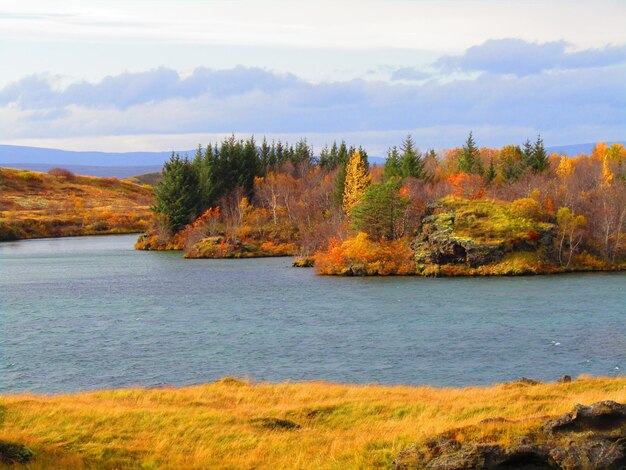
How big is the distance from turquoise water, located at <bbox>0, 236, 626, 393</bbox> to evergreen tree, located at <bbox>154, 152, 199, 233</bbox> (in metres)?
47.0

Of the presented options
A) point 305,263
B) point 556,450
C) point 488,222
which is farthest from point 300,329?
point 488,222

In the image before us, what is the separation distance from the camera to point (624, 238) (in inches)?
3962

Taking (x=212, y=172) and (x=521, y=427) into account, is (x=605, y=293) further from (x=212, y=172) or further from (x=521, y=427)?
(x=212, y=172)

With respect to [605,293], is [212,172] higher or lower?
higher

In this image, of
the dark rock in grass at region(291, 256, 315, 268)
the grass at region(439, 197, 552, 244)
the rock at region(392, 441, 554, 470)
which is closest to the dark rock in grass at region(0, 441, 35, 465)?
the rock at region(392, 441, 554, 470)

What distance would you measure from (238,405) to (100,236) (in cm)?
16524

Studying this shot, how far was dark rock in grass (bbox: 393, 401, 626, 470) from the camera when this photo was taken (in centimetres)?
1622

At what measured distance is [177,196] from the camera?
14550 cm

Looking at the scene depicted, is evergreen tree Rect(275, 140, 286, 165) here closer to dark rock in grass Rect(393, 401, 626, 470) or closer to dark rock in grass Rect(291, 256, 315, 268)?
dark rock in grass Rect(291, 256, 315, 268)

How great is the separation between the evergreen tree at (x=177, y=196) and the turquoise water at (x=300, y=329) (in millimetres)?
46979

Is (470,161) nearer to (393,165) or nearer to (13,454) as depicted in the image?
(393,165)

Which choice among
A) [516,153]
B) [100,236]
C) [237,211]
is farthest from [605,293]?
[100,236]

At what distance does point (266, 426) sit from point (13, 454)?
Answer: 7846mm

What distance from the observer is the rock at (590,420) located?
57.6ft
